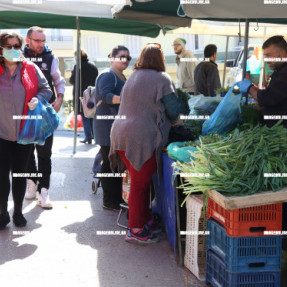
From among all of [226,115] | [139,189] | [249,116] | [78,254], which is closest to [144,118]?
[139,189]

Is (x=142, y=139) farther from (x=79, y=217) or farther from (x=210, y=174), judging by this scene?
(x=79, y=217)

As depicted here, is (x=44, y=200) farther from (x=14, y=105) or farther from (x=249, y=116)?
(x=249, y=116)

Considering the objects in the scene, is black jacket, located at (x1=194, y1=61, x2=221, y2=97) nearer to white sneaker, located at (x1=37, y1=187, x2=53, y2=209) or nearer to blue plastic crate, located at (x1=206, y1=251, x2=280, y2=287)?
white sneaker, located at (x1=37, y1=187, x2=53, y2=209)

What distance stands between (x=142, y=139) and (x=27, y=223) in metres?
1.85

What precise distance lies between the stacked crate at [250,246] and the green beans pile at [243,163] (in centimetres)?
18

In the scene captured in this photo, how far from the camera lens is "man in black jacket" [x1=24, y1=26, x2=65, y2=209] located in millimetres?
6297

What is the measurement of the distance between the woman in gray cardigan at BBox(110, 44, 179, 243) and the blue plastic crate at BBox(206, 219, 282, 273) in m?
1.31

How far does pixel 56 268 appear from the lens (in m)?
4.64

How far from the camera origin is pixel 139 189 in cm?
509

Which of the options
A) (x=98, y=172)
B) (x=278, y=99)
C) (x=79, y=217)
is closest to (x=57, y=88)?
(x=98, y=172)

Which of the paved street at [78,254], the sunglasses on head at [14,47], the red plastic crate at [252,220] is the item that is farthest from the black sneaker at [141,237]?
the sunglasses on head at [14,47]

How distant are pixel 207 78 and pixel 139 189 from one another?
200 inches

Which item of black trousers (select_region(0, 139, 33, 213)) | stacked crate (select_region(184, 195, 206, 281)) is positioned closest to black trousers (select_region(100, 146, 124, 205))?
black trousers (select_region(0, 139, 33, 213))

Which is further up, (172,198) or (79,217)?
(172,198)
